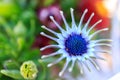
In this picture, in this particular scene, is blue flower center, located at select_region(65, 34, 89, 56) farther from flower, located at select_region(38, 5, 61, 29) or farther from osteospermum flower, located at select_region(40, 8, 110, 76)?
flower, located at select_region(38, 5, 61, 29)

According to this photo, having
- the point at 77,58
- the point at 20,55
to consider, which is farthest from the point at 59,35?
the point at 20,55

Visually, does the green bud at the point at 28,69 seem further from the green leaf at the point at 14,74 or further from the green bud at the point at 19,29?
the green bud at the point at 19,29

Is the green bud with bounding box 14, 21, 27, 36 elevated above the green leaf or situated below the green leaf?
above

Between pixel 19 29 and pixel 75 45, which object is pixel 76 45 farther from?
pixel 19 29

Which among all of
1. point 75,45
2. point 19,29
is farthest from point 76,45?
point 19,29

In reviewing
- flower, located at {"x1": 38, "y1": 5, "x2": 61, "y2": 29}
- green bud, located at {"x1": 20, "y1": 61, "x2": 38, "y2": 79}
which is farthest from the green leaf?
flower, located at {"x1": 38, "y1": 5, "x2": 61, "y2": 29}

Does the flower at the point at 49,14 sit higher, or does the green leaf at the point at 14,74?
the flower at the point at 49,14

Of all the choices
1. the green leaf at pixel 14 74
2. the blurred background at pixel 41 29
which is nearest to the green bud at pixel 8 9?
the blurred background at pixel 41 29

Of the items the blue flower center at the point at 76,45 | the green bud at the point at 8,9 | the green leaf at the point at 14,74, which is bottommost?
the green leaf at the point at 14,74
